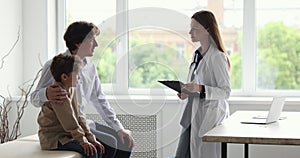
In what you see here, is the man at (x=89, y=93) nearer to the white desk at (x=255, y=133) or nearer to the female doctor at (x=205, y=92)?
the female doctor at (x=205, y=92)

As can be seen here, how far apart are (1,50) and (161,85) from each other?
1.87 meters

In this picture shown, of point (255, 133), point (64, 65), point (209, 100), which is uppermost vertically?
point (64, 65)

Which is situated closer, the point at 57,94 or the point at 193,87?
the point at 57,94

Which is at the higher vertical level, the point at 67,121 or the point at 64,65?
the point at 64,65

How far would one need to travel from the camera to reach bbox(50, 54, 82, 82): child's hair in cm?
257

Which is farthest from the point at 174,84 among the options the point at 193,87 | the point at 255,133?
the point at 255,133

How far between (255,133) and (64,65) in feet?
3.17

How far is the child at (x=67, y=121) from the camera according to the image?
2575mm

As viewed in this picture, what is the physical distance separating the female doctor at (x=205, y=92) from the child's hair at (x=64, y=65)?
2.02 ft

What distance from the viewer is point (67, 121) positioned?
257 centimetres

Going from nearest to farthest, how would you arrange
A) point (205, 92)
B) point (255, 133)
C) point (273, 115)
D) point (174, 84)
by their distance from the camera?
point (255, 133), point (174, 84), point (273, 115), point (205, 92)

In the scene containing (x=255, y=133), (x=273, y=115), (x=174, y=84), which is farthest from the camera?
(x=273, y=115)

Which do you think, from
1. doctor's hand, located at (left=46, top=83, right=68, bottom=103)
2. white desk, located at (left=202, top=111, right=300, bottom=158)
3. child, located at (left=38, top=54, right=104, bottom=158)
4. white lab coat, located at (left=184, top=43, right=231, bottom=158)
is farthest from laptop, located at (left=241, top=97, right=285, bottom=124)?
doctor's hand, located at (left=46, top=83, right=68, bottom=103)

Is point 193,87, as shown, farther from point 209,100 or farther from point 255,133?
point 255,133
